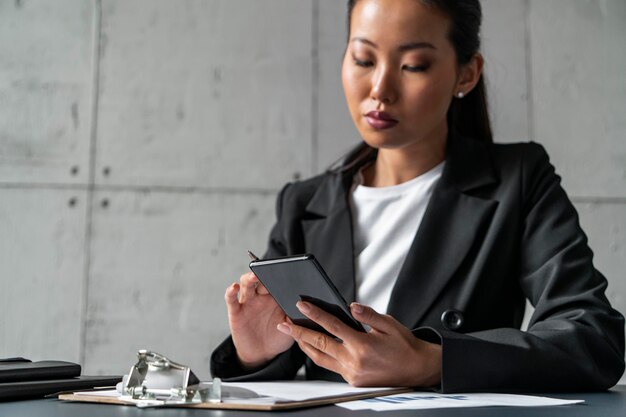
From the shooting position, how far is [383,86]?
1.51m

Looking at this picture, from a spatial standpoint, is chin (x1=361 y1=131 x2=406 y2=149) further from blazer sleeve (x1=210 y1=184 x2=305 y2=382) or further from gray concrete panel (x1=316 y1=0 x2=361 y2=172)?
gray concrete panel (x1=316 y1=0 x2=361 y2=172)

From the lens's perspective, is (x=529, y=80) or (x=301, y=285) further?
(x=529, y=80)

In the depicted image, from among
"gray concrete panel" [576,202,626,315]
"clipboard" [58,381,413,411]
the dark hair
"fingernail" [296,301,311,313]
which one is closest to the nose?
the dark hair

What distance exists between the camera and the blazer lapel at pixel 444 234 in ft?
4.86

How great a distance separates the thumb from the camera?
1043 mm

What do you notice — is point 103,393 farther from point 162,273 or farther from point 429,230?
point 162,273

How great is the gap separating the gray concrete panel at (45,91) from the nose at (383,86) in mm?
1318

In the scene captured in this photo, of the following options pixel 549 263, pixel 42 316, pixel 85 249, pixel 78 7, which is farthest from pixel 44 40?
pixel 549 263

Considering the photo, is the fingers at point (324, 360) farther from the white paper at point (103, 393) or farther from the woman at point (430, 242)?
the white paper at point (103, 393)

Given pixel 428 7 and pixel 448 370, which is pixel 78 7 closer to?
pixel 428 7

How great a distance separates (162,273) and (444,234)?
122 centimetres

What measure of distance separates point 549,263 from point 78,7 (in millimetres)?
1880

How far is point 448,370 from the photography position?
1.06m

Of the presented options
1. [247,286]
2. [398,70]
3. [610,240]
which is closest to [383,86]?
[398,70]
